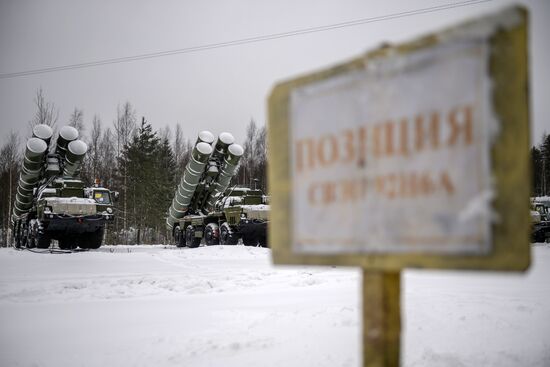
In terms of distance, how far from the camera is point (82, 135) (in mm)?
37188

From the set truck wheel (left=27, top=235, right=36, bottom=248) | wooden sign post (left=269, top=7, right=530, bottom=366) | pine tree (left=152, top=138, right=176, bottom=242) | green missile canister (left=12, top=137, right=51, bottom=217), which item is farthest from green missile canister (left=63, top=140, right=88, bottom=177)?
wooden sign post (left=269, top=7, right=530, bottom=366)

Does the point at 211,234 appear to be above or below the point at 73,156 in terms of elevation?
below

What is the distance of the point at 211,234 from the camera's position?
707 inches

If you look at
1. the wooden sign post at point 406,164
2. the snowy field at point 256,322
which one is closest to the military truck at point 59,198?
the snowy field at point 256,322

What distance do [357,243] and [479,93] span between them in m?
0.48

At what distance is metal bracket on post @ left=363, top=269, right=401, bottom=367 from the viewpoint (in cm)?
124

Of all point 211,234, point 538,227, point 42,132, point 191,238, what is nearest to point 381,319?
point 211,234

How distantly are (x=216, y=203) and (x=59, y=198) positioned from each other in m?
6.09

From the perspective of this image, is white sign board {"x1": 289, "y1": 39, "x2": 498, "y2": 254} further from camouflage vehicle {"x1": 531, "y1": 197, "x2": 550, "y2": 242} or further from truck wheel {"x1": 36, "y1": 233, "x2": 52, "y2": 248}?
camouflage vehicle {"x1": 531, "y1": 197, "x2": 550, "y2": 242}

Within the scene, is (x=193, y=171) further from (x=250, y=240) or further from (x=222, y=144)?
(x=250, y=240)

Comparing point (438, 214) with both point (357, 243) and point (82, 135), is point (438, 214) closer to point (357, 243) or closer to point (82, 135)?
point (357, 243)

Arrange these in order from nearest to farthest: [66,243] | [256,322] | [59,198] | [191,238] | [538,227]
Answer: [256,322] < [59,198] < [66,243] < [191,238] < [538,227]

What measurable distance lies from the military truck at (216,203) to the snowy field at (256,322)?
9.04 meters

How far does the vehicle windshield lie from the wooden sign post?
15876 millimetres
